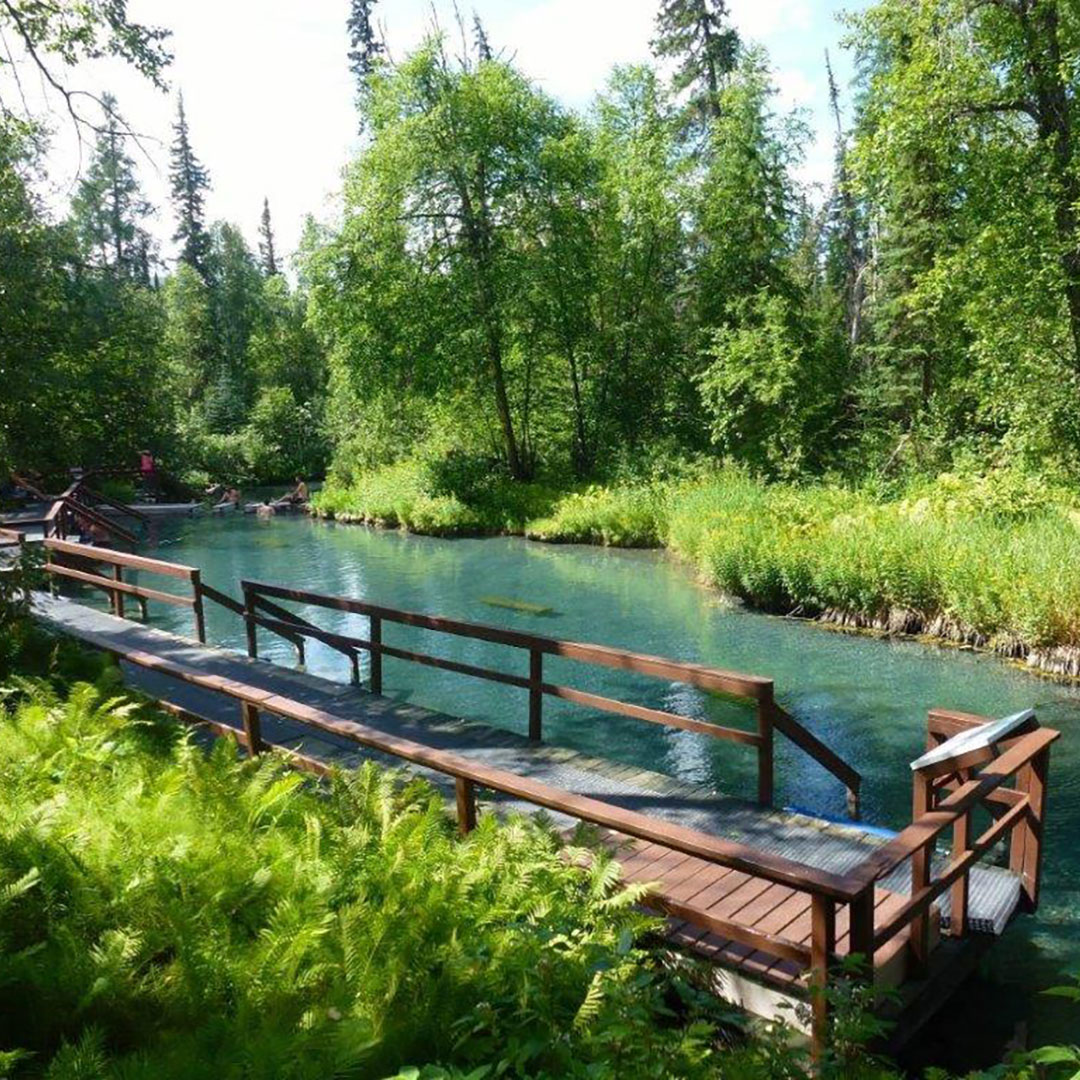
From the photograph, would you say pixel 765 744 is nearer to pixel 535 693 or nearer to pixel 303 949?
pixel 535 693

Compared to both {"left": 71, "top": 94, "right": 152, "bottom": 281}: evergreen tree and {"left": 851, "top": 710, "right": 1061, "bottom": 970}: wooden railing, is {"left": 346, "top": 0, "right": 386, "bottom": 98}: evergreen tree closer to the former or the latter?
{"left": 71, "top": 94, "right": 152, "bottom": 281}: evergreen tree

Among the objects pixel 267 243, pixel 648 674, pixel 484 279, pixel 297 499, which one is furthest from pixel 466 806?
pixel 267 243

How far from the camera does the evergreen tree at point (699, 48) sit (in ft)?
102

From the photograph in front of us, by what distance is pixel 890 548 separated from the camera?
13.7 m

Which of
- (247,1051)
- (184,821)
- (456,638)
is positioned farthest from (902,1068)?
(456,638)

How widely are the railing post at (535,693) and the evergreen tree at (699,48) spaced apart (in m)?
28.5

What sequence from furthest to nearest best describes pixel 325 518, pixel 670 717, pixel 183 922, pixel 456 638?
pixel 325 518 < pixel 456 638 < pixel 670 717 < pixel 183 922

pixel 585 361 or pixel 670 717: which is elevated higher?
pixel 585 361

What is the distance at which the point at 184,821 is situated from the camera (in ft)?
14.4

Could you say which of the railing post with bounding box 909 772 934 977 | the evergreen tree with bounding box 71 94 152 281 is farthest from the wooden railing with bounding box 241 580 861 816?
the evergreen tree with bounding box 71 94 152 281

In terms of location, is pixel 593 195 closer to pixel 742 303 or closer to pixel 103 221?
pixel 742 303

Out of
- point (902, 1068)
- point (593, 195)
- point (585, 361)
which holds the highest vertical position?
point (593, 195)

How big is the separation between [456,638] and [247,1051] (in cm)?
1146

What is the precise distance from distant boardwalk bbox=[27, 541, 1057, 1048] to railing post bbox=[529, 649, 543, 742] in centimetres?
4
